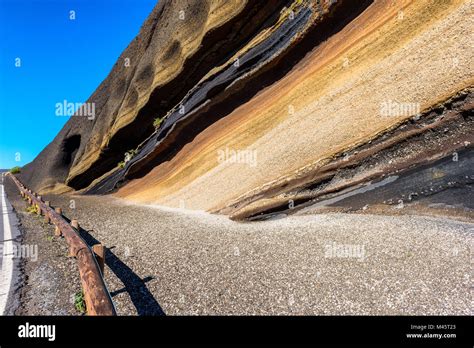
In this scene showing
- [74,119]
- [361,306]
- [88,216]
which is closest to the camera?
[361,306]

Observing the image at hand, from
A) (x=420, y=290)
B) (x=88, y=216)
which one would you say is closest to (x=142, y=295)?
(x=420, y=290)

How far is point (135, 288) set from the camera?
20.4 feet

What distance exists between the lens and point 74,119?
46844 mm

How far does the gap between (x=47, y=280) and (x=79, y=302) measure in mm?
1501

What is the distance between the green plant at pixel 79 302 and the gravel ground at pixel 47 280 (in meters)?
0.06

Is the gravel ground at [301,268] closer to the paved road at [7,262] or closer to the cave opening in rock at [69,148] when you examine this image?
the paved road at [7,262]

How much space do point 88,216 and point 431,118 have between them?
14.5 m

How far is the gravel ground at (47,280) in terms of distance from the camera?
5.33 meters
